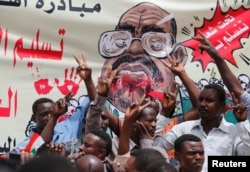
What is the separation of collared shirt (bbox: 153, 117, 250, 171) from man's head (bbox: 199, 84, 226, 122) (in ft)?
0.24

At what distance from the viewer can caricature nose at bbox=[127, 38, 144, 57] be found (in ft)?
16.9

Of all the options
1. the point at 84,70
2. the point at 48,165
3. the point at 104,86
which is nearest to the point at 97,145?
the point at 104,86

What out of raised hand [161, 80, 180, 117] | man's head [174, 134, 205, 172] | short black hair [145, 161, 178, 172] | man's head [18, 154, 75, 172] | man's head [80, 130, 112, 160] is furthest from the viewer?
raised hand [161, 80, 180, 117]

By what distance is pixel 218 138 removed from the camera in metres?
4.41

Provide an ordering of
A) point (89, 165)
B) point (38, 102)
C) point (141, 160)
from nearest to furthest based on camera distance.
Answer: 1. point (89, 165)
2. point (141, 160)
3. point (38, 102)

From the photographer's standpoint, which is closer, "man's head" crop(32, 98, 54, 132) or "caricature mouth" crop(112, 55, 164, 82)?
"man's head" crop(32, 98, 54, 132)

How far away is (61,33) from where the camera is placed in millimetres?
5094

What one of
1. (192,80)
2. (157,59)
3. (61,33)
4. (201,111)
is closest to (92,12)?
(61,33)

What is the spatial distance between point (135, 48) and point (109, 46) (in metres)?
0.21

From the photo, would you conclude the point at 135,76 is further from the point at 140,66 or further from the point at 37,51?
the point at 37,51

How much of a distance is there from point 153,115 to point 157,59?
28.0 inches

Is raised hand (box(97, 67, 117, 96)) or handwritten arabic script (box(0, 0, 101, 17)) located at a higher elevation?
handwritten arabic script (box(0, 0, 101, 17))

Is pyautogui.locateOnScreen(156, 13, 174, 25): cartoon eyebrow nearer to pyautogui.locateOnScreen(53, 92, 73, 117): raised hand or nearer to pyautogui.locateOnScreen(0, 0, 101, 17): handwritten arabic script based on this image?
pyautogui.locateOnScreen(0, 0, 101, 17): handwritten arabic script

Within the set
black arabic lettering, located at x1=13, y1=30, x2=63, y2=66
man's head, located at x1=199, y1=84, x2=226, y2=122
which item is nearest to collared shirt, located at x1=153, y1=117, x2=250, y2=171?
man's head, located at x1=199, y1=84, x2=226, y2=122
